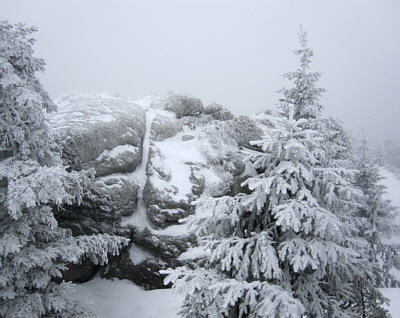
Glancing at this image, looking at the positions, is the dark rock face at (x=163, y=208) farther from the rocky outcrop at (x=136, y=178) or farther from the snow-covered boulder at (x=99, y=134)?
the snow-covered boulder at (x=99, y=134)

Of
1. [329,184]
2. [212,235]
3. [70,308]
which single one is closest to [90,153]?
[70,308]

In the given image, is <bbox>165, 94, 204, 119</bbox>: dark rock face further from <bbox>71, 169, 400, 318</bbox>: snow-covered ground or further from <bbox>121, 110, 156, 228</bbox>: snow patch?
<bbox>71, 169, 400, 318</bbox>: snow-covered ground

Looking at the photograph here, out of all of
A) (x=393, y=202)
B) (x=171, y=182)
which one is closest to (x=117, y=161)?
(x=171, y=182)

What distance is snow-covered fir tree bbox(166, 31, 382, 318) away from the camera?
4449mm

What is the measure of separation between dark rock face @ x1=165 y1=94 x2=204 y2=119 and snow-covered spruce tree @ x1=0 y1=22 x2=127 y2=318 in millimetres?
12522

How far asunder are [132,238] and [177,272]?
25.9 feet

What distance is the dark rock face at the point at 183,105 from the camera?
1944 cm

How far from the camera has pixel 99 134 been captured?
1309 cm

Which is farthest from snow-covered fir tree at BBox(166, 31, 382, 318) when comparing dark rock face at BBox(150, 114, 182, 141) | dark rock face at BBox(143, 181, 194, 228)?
dark rock face at BBox(150, 114, 182, 141)

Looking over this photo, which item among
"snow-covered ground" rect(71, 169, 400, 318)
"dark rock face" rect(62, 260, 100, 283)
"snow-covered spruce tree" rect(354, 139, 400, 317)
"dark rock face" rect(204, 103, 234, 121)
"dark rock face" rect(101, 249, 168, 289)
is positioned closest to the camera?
"snow-covered ground" rect(71, 169, 400, 318)

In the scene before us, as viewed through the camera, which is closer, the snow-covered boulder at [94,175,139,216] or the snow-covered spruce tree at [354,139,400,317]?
the snow-covered boulder at [94,175,139,216]

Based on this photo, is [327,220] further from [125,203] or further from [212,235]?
[125,203]

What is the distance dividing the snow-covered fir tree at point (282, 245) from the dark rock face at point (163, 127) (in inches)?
431

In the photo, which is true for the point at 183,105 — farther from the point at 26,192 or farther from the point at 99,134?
the point at 26,192
